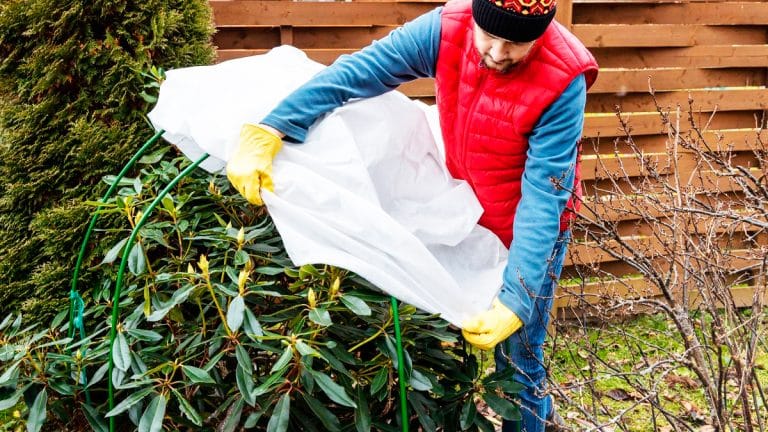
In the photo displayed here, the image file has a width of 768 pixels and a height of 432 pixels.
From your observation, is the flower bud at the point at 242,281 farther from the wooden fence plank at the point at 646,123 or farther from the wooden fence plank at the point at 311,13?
the wooden fence plank at the point at 646,123

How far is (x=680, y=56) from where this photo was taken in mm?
3953

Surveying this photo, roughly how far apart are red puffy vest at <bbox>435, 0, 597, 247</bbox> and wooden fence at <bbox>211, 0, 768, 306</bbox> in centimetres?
140

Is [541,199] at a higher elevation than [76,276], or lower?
higher

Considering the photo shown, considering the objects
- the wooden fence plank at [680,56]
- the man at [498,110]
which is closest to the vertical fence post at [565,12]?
the wooden fence plank at [680,56]

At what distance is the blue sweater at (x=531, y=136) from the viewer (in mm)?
1985

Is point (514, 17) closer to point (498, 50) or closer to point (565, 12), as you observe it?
point (498, 50)

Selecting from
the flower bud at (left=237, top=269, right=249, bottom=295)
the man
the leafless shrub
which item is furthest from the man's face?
the flower bud at (left=237, top=269, right=249, bottom=295)

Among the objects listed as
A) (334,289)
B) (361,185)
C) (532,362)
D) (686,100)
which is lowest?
(532,362)

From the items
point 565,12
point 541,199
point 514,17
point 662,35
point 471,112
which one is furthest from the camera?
point 662,35

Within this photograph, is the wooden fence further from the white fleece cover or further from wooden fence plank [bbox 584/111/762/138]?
the white fleece cover

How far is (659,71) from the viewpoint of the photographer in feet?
12.7

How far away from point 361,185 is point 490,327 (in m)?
0.50

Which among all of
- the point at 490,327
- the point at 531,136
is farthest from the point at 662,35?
the point at 490,327

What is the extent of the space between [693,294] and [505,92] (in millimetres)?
2725
